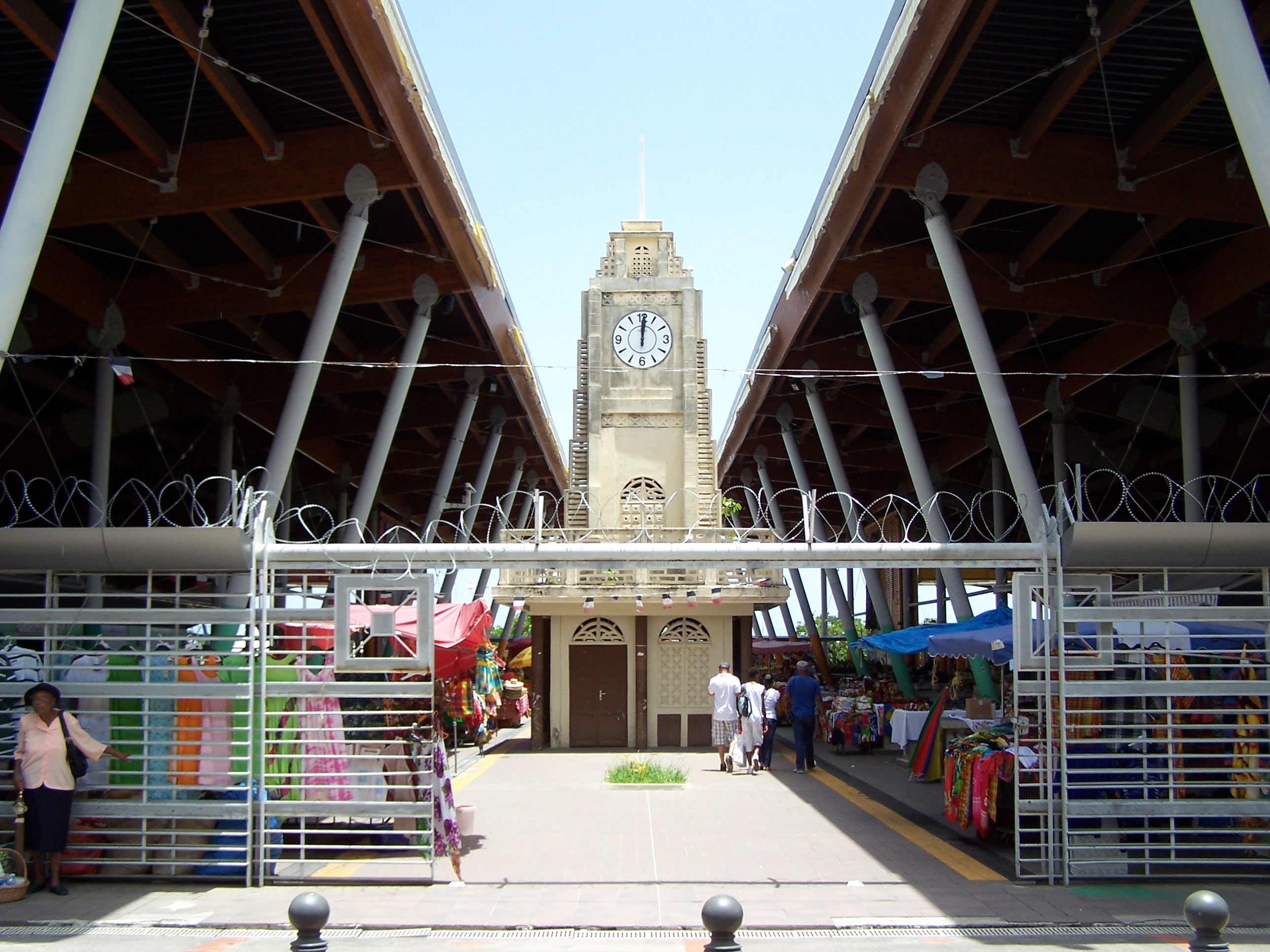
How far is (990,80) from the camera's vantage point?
1493 cm

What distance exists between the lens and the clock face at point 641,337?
27906mm

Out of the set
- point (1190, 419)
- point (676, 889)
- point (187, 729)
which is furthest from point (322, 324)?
point (1190, 419)

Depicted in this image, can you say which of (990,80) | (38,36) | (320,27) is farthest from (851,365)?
(38,36)

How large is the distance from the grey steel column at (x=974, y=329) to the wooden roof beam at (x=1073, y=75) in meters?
1.14

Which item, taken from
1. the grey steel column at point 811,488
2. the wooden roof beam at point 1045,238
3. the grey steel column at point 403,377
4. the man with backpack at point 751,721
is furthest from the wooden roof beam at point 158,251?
the grey steel column at point 811,488

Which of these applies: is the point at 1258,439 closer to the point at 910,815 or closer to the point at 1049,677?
the point at 910,815

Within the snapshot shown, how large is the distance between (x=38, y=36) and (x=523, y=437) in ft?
87.7

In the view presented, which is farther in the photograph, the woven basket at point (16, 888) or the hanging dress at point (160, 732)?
the hanging dress at point (160, 732)

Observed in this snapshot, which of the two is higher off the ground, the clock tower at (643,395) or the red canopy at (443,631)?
the clock tower at (643,395)

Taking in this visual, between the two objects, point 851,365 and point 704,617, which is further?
point 851,365

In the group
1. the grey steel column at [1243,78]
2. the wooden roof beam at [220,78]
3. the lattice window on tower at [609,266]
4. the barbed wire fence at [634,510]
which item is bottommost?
the barbed wire fence at [634,510]

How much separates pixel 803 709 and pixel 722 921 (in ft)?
47.4

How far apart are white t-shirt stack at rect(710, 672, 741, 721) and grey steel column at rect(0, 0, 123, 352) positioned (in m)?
13.3

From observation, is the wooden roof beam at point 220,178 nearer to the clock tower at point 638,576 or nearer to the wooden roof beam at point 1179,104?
the clock tower at point 638,576
